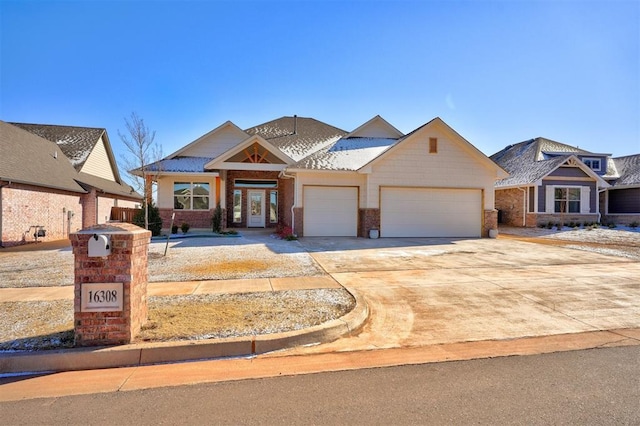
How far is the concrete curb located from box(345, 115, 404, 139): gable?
18.3 metres

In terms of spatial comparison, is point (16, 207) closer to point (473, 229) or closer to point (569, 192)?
point (473, 229)

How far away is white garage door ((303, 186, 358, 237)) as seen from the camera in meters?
16.3

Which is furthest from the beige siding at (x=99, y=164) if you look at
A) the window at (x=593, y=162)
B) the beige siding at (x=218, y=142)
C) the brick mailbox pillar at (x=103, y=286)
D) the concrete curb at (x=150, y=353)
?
the window at (x=593, y=162)

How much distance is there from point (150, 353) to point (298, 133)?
21165mm

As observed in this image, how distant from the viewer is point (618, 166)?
29109 millimetres

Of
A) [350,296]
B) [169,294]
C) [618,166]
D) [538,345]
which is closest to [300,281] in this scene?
[350,296]

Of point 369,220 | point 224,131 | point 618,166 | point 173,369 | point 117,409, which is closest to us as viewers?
point 117,409

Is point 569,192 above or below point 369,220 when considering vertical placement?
above

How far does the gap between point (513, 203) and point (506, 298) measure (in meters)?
22.0

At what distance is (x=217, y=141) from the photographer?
21.3 m

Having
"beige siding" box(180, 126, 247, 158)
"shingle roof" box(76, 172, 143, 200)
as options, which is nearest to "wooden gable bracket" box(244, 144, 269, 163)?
"beige siding" box(180, 126, 247, 158)

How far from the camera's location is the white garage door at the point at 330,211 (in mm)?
16281

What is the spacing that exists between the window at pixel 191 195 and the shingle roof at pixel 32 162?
5.04m

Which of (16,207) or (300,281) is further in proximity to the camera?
(16,207)
